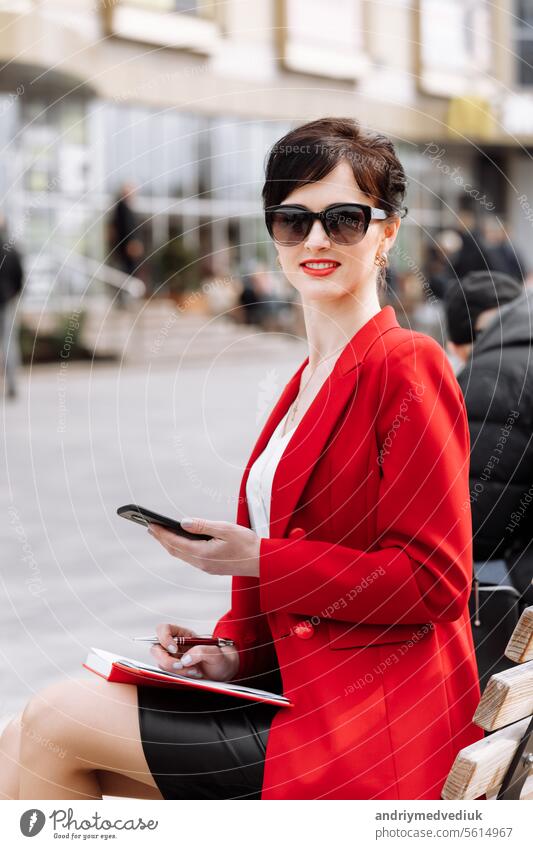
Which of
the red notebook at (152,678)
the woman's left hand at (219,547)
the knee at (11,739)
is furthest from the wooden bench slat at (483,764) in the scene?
the knee at (11,739)

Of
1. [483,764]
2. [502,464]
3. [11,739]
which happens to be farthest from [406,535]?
[502,464]

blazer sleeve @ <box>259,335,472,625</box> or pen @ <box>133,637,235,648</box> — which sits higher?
blazer sleeve @ <box>259,335,472,625</box>

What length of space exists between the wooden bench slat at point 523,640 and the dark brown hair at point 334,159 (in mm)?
741

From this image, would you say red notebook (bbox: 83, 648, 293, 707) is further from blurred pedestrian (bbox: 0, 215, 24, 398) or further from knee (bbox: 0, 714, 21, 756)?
blurred pedestrian (bbox: 0, 215, 24, 398)

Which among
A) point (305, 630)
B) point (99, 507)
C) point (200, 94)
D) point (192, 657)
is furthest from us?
point (200, 94)

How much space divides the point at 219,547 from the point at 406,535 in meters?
0.30

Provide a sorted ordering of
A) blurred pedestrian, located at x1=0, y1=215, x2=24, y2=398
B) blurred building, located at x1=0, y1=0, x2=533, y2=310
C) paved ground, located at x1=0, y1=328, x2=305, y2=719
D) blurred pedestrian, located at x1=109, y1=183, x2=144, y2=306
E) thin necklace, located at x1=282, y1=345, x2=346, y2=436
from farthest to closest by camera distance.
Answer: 1. blurred building, located at x1=0, y1=0, x2=533, y2=310
2. blurred pedestrian, located at x1=109, y1=183, x2=144, y2=306
3. blurred pedestrian, located at x1=0, y1=215, x2=24, y2=398
4. paved ground, located at x1=0, y1=328, x2=305, y2=719
5. thin necklace, located at x1=282, y1=345, x2=346, y2=436

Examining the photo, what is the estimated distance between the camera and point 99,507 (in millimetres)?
6871

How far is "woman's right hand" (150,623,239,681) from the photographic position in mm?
1888

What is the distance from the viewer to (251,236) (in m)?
27.9

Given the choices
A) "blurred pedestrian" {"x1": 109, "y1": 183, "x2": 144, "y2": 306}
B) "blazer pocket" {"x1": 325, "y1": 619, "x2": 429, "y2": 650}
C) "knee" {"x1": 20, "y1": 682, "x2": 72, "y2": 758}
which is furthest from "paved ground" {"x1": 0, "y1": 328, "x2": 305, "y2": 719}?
"blurred pedestrian" {"x1": 109, "y1": 183, "x2": 144, "y2": 306}

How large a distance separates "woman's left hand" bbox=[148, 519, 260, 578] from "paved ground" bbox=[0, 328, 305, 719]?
87 centimetres

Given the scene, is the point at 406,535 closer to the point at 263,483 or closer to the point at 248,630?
the point at 263,483
